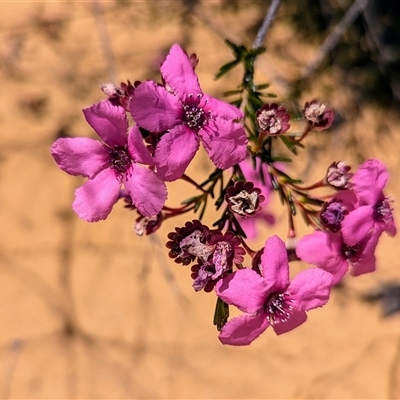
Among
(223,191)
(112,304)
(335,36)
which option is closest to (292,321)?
(223,191)

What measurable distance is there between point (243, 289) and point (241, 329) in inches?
4.7

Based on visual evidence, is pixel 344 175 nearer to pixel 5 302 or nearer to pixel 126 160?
pixel 126 160

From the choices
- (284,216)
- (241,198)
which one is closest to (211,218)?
(284,216)

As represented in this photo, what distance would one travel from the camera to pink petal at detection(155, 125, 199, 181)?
4.04ft

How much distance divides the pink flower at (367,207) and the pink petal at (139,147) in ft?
1.95

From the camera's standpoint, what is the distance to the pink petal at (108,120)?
4.20 ft

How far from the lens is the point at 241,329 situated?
1.33 meters

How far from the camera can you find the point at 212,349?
11.1 feet

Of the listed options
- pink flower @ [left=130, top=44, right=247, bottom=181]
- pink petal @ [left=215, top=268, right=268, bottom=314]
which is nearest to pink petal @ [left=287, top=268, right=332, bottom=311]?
pink petal @ [left=215, top=268, right=268, bottom=314]

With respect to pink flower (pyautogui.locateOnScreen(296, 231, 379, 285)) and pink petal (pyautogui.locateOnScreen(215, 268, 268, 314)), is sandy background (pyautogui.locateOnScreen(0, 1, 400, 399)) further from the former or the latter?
pink petal (pyautogui.locateOnScreen(215, 268, 268, 314))

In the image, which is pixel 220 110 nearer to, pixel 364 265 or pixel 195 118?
pixel 195 118

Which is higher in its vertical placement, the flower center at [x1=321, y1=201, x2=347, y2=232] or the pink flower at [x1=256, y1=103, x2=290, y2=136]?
the pink flower at [x1=256, y1=103, x2=290, y2=136]

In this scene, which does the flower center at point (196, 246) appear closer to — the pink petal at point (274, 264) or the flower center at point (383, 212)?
the pink petal at point (274, 264)

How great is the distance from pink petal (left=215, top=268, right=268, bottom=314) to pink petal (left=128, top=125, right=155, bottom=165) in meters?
0.37
